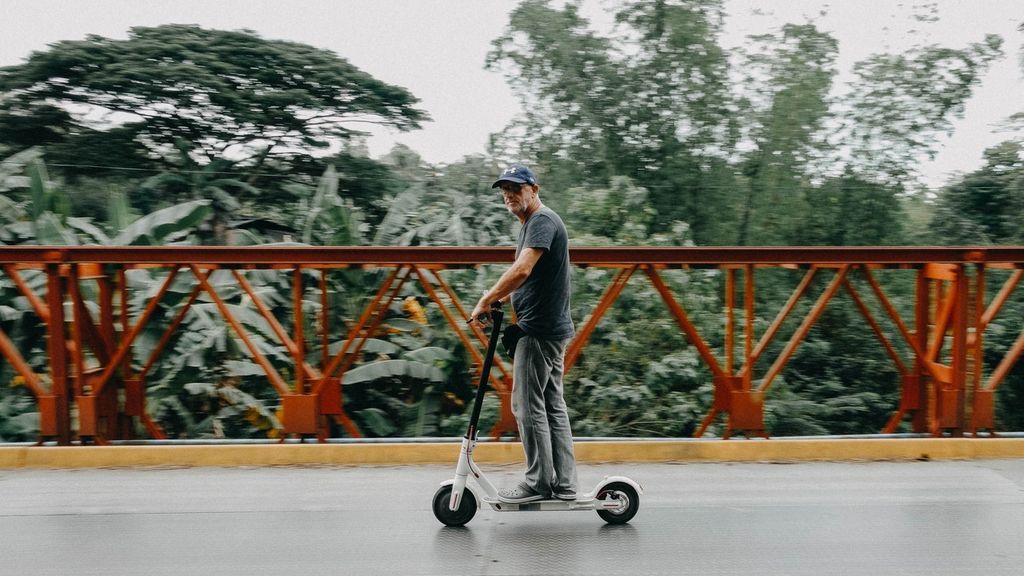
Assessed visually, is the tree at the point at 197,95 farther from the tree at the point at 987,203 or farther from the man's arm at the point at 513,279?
the man's arm at the point at 513,279

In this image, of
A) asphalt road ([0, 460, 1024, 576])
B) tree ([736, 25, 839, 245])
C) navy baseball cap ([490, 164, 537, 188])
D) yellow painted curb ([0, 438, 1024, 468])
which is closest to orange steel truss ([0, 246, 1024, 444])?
yellow painted curb ([0, 438, 1024, 468])

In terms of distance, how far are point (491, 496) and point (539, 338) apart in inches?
32.3

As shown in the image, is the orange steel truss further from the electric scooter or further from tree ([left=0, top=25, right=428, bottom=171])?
tree ([left=0, top=25, right=428, bottom=171])

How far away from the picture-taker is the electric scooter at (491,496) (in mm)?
4359

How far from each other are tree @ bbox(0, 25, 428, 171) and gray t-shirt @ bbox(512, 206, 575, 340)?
7352 millimetres

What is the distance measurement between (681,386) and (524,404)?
403 cm

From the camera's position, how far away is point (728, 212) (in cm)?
1016

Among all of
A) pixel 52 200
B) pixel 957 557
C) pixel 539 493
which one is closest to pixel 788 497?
pixel 957 557

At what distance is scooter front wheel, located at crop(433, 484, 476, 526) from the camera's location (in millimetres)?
4430

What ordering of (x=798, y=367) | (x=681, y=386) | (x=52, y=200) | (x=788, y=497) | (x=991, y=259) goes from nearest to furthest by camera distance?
(x=788, y=497)
(x=991, y=259)
(x=681, y=386)
(x=52, y=200)
(x=798, y=367)

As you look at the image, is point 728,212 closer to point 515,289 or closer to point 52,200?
point 515,289

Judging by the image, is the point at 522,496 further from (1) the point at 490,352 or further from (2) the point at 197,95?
(2) the point at 197,95

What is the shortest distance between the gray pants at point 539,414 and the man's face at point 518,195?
632 millimetres

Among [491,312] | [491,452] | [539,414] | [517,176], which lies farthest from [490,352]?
[491,452]
